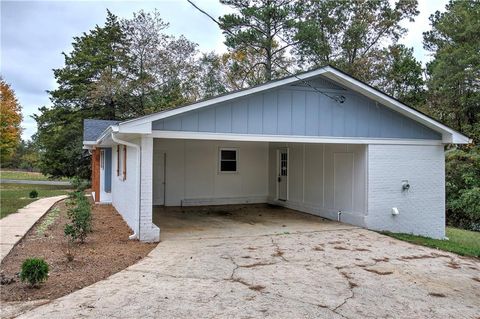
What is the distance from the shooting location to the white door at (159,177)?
13.3 meters

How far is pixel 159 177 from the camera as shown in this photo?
13312 mm

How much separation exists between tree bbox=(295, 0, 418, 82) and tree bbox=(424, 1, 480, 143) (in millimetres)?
3809

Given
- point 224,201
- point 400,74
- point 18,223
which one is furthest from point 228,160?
point 400,74

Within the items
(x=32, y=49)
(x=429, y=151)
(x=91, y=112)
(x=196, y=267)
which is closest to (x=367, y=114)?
(x=429, y=151)

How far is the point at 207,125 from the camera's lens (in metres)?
8.15

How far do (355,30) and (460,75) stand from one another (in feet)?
24.0

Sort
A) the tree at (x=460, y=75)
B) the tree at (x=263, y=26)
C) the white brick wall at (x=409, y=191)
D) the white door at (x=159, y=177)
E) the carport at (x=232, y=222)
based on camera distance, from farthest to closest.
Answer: the tree at (x=263, y=26), the tree at (x=460, y=75), the white door at (x=159, y=177), the white brick wall at (x=409, y=191), the carport at (x=232, y=222)

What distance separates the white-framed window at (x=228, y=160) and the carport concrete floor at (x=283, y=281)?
18.3 ft

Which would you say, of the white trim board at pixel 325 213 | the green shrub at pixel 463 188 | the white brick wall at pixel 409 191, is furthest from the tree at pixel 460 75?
the white trim board at pixel 325 213

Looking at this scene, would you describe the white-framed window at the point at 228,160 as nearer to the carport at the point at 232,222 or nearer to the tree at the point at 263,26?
the carport at the point at 232,222

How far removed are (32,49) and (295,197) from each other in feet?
39.0

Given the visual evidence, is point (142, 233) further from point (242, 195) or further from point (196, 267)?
point (242, 195)

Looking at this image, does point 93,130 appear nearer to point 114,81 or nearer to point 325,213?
point 325,213

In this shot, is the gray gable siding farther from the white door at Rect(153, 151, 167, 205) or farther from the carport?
the white door at Rect(153, 151, 167, 205)
